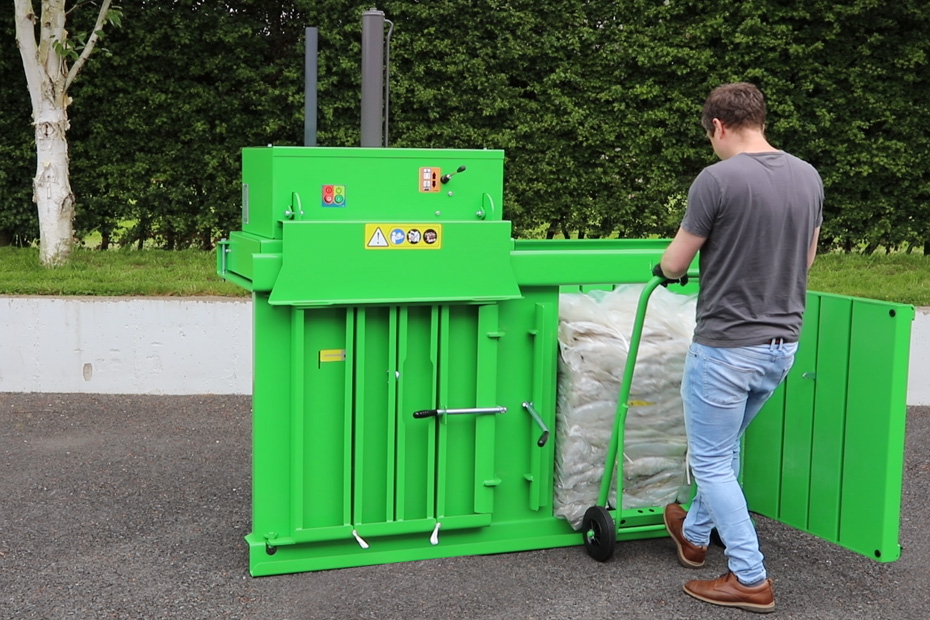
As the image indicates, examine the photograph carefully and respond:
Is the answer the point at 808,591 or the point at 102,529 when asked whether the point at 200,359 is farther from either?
the point at 808,591

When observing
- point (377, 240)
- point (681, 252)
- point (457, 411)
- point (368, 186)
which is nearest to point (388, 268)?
point (377, 240)

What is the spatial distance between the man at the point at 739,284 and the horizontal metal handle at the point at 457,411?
2.54ft

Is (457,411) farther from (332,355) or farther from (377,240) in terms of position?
(377,240)

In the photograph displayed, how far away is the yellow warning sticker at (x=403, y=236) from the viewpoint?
389 cm

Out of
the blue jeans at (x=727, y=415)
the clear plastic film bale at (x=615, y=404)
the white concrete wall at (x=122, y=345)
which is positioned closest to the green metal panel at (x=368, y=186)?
the clear plastic film bale at (x=615, y=404)

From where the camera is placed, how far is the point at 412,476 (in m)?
4.19

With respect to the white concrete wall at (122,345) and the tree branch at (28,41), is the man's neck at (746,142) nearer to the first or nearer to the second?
the white concrete wall at (122,345)

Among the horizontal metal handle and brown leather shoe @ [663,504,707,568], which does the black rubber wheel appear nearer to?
brown leather shoe @ [663,504,707,568]

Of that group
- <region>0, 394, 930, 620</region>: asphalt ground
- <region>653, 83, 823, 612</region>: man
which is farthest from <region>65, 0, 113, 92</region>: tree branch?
<region>653, 83, 823, 612</region>: man

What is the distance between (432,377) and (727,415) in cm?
111

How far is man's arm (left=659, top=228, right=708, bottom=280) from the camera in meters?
3.56

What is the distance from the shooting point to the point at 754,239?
11.5 feet

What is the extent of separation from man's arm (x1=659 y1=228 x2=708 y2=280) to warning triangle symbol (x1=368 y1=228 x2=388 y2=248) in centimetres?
99

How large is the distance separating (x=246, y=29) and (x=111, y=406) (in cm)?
362
